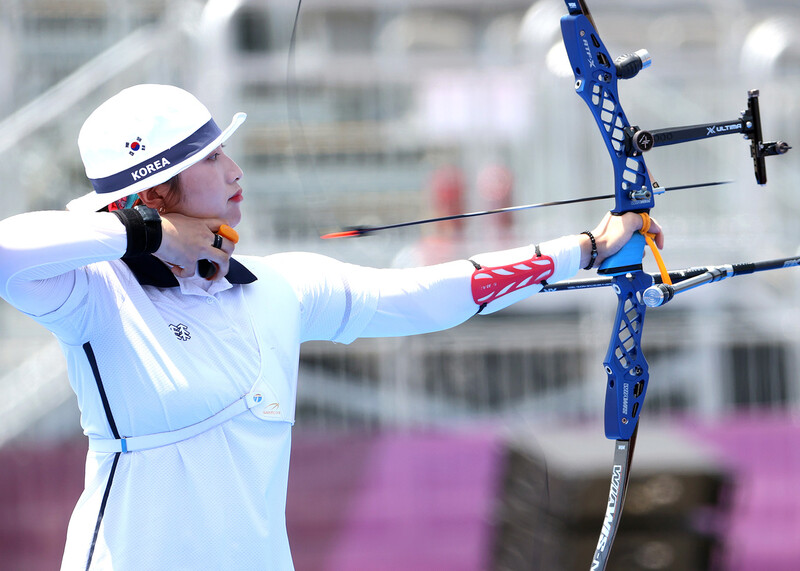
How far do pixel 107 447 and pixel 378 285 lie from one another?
1.70 feet

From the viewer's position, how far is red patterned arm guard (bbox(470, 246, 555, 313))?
175 centimetres

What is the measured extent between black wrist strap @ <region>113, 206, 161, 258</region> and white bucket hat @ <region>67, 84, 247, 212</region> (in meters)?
0.09

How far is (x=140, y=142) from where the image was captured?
149 centimetres

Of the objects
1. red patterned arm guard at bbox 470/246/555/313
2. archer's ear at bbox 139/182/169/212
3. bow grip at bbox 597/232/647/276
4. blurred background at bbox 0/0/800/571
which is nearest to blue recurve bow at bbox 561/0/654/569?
bow grip at bbox 597/232/647/276

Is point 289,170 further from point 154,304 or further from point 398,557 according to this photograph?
point 154,304

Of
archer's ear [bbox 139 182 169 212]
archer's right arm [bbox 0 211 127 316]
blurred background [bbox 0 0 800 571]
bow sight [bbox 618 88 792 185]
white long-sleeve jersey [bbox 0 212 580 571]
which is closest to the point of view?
archer's right arm [bbox 0 211 127 316]

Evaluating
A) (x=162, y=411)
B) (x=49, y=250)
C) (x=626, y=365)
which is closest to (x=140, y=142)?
(x=49, y=250)

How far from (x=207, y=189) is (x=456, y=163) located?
3.54 meters

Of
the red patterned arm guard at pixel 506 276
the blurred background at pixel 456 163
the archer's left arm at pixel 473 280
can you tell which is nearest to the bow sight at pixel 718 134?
the archer's left arm at pixel 473 280

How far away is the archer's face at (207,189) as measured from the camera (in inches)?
60.1

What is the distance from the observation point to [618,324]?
1779 millimetres

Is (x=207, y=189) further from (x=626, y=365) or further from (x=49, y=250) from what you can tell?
(x=626, y=365)

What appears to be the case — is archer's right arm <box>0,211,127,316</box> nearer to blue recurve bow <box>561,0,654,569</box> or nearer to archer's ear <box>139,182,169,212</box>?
archer's ear <box>139,182,169,212</box>

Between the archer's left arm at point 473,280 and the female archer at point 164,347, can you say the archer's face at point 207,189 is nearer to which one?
the female archer at point 164,347
